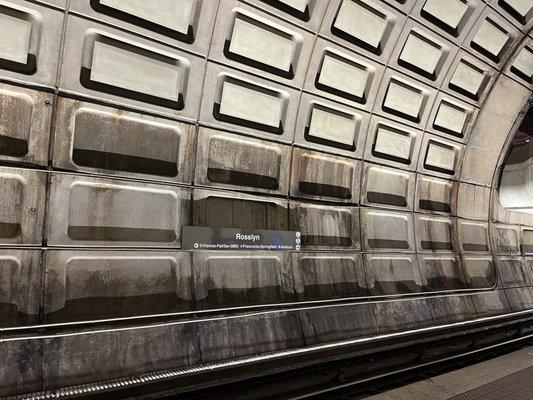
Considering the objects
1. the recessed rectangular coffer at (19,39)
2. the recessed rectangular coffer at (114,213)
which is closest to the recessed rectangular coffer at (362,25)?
the recessed rectangular coffer at (114,213)

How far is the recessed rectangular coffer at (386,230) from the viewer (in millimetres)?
6430

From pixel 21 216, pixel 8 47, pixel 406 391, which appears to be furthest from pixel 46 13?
pixel 406 391

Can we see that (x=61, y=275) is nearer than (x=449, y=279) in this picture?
Yes

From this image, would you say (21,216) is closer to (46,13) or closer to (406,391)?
(46,13)

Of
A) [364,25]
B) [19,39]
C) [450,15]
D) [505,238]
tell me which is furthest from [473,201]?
[19,39]

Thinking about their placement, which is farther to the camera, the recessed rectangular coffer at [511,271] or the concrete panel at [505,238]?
the concrete panel at [505,238]

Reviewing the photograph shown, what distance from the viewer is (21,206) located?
12.1 feet

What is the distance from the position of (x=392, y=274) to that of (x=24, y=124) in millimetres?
5917

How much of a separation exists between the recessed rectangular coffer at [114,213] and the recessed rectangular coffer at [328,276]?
6.44ft

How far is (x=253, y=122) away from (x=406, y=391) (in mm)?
4119

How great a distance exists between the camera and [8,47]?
359 centimetres

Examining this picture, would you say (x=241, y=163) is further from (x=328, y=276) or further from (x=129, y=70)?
(x=328, y=276)

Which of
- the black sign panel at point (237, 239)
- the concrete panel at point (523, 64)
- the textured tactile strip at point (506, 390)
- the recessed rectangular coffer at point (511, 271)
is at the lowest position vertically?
the textured tactile strip at point (506, 390)

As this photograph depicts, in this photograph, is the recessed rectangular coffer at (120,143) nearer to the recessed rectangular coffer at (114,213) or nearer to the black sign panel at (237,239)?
the recessed rectangular coffer at (114,213)
